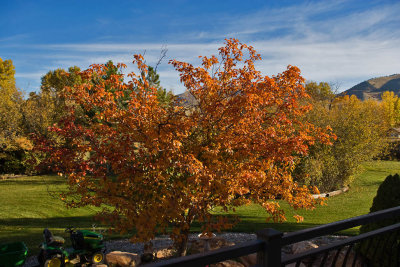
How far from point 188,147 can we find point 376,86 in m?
208

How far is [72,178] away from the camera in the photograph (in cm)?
565

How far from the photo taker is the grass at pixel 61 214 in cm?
1007

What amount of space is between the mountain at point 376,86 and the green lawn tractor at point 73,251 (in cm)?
18175

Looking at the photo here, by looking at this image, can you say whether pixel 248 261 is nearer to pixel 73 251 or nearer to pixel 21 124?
pixel 73 251

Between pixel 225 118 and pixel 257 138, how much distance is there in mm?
707

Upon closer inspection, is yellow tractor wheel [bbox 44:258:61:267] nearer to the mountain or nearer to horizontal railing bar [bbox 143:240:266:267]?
horizontal railing bar [bbox 143:240:266:267]

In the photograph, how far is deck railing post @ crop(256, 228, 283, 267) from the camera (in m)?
2.24

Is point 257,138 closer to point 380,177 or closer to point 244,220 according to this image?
point 244,220

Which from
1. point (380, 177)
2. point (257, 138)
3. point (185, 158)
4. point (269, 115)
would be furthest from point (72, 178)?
point (380, 177)

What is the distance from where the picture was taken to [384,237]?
479 cm

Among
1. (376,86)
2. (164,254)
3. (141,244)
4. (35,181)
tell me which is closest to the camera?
(164,254)

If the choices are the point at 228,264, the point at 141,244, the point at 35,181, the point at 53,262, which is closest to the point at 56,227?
the point at 141,244

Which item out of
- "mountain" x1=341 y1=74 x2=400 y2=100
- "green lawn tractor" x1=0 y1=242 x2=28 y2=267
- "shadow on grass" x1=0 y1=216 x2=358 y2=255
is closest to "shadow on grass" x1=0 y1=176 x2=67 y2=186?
"shadow on grass" x1=0 y1=216 x2=358 y2=255

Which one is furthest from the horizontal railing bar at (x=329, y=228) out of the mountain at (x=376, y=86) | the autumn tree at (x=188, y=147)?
the mountain at (x=376, y=86)
